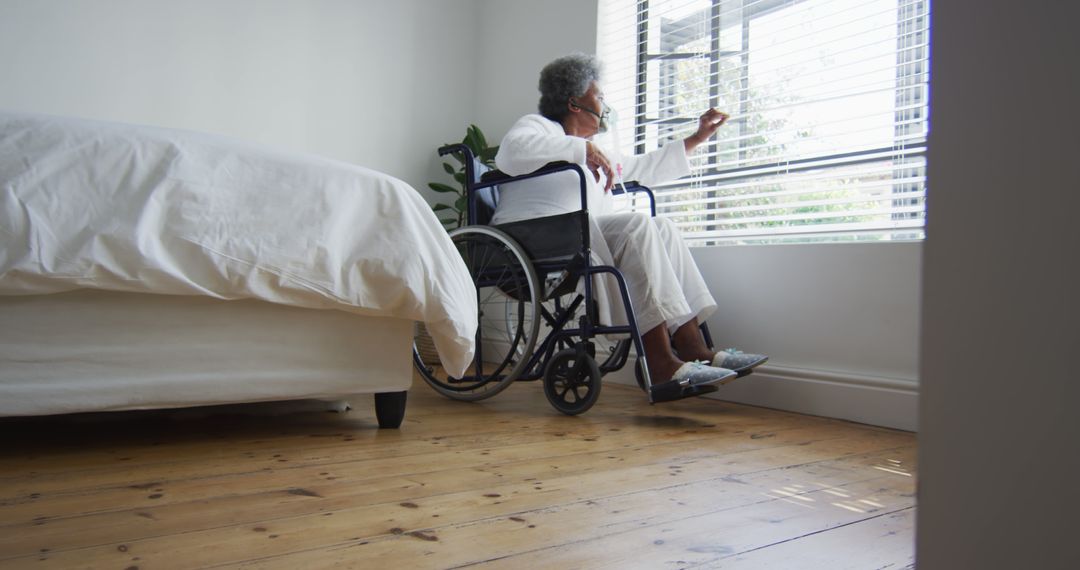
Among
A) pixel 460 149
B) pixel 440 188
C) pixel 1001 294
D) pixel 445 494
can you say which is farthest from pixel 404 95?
pixel 1001 294

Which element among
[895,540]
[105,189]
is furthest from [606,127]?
[895,540]

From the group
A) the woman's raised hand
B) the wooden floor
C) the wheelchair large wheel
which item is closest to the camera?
the wooden floor

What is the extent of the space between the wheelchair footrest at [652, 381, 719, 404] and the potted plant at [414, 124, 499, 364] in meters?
1.59

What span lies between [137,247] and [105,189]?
0.12 m

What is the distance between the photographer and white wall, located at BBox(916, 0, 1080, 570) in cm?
36

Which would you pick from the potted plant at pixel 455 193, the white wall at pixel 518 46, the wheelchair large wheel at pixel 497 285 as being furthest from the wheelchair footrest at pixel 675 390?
the white wall at pixel 518 46

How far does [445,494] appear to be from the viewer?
1.17 m

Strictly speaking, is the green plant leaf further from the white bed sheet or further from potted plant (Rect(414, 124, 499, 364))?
the white bed sheet

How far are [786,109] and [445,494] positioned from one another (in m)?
1.78

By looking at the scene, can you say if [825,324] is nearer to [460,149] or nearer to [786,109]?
[786,109]

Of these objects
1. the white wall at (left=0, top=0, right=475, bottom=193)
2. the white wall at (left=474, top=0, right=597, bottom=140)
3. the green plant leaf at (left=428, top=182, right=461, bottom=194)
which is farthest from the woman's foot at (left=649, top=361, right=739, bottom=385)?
the white wall at (left=0, top=0, right=475, bottom=193)

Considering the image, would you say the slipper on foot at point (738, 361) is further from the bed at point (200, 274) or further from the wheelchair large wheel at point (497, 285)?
the bed at point (200, 274)

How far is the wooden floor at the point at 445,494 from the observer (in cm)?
89

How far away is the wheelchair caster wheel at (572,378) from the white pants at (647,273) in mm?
174
